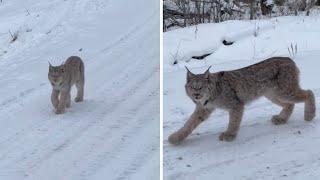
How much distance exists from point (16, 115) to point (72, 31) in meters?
3.15

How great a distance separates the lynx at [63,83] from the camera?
593 cm

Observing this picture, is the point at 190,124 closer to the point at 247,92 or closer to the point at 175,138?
the point at 175,138

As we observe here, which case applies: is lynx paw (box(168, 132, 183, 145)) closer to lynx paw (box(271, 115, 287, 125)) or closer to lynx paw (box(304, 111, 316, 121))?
lynx paw (box(271, 115, 287, 125))

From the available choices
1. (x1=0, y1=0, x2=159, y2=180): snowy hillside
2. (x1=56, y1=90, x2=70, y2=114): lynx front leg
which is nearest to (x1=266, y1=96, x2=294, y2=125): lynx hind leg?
(x1=0, y1=0, x2=159, y2=180): snowy hillside

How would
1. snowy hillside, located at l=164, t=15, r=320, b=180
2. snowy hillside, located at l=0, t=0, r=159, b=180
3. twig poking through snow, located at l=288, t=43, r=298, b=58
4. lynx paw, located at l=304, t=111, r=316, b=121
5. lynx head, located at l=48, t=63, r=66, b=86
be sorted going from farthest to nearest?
twig poking through snow, located at l=288, t=43, r=298, b=58 < lynx head, located at l=48, t=63, r=66, b=86 < lynx paw, located at l=304, t=111, r=316, b=121 < snowy hillside, located at l=0, t=0, r=159, b=180 < snowy hillside, located at l=164, t=15, r=320, b=180

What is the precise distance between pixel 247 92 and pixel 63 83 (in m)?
1.92

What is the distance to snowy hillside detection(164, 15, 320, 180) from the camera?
171 inches

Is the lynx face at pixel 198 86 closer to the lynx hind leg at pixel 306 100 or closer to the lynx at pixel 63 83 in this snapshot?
the lynx hind leg at pixel 306 100

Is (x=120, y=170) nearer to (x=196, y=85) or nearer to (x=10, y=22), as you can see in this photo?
(x=196, y=85)

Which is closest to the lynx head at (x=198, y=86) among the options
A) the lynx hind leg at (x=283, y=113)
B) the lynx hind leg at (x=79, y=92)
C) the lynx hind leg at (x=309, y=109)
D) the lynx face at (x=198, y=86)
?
the lynx face at (x=198, y=86)

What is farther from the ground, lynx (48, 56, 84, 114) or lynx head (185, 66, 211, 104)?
lynx head (185, 66, 211, 104)

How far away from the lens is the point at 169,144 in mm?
4863

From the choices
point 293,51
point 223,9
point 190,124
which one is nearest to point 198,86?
point 190,124

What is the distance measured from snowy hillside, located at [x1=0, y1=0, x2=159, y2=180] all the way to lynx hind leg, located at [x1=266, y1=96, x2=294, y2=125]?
102 centimetres
